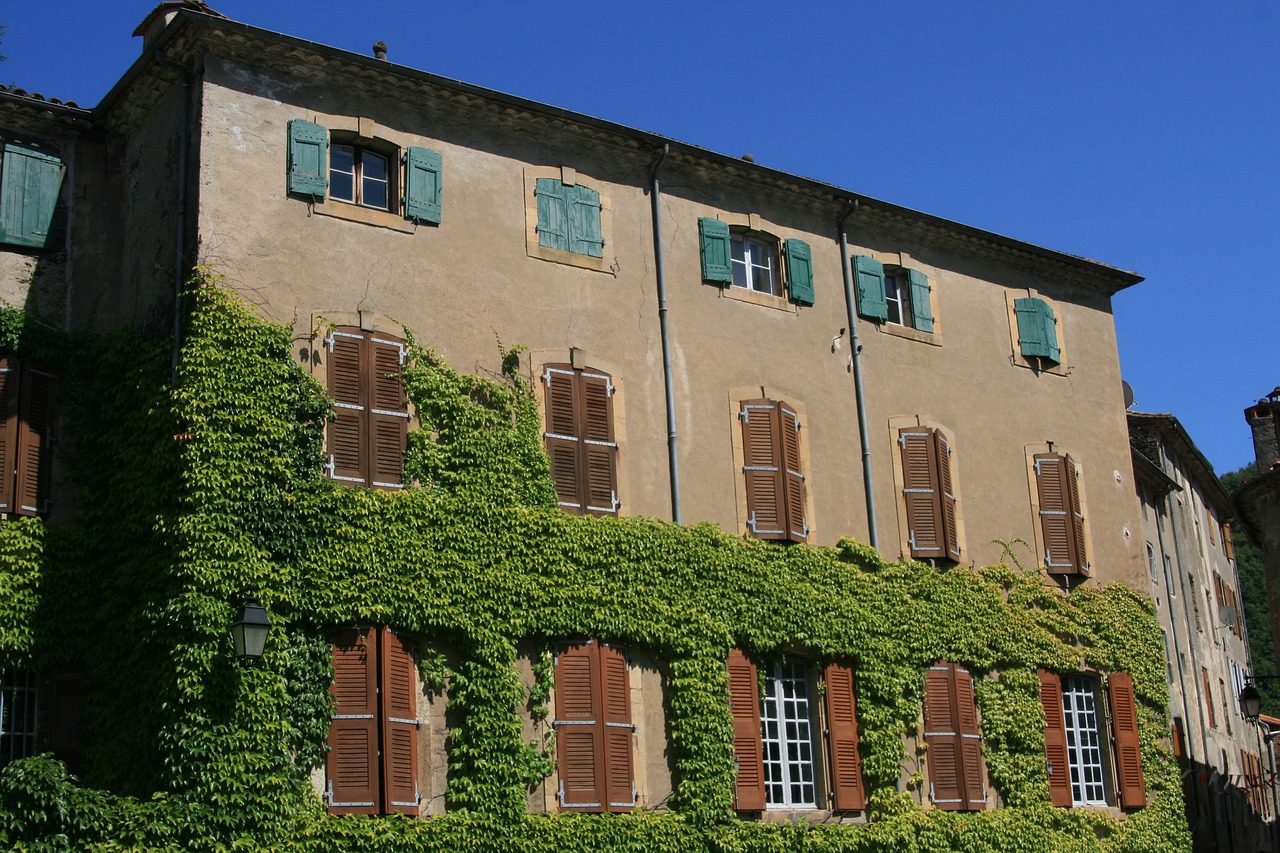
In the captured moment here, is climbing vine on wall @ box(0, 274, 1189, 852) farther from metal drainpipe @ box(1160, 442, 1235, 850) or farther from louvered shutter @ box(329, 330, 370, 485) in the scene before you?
metal drainpipe @ box(1160, 442, 1235, 850)

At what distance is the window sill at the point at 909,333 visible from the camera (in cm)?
2358

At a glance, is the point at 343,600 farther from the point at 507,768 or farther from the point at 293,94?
the point at 293,94

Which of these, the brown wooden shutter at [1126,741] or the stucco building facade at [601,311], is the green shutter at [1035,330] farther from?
the brown wooden shutter at [1126,741]

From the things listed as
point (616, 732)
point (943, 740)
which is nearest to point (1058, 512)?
point (943, 740)

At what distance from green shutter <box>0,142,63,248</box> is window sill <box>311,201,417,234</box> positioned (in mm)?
A: 3287

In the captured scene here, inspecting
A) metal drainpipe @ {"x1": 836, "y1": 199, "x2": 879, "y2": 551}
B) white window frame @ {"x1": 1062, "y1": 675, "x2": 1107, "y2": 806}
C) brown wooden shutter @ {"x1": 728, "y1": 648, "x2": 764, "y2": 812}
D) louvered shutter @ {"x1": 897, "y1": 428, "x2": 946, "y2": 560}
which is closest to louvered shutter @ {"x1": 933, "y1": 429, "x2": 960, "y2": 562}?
louvered shutter @ {"x1": 897, "y1": 428, "x2": 946, "y2": 560}

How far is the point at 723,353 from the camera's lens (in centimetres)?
2147

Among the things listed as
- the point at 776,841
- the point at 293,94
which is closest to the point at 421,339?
the point at 293,94

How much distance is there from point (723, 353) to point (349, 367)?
5.58 meters

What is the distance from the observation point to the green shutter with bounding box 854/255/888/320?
76.7 feet

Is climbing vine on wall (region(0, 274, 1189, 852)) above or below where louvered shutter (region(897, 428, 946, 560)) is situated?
below

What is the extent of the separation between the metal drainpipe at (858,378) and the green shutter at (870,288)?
145 millimetres

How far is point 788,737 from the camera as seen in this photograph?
2039cm

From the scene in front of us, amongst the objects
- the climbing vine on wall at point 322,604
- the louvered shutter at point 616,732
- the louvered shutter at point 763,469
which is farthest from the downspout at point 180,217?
the louvered shutter at point 763,469
